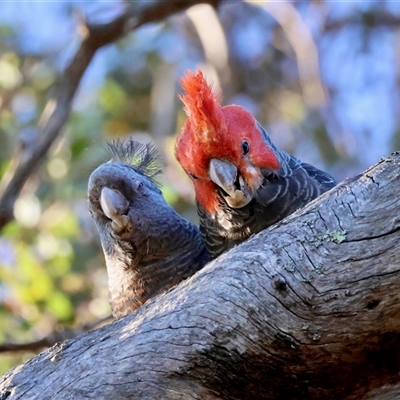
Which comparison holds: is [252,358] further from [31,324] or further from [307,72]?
[307,72]

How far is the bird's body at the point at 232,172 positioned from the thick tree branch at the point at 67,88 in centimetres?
95

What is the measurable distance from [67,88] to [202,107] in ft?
3.86

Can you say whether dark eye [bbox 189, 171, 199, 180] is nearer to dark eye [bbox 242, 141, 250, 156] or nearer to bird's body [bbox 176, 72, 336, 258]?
bird's body [bbox 176, 72, 336, 258]

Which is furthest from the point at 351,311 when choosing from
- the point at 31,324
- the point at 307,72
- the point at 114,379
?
the point at 307,72

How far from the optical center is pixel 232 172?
231 centimetres

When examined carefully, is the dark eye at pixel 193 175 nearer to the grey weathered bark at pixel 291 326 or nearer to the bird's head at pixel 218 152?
the bird's head at pixel 218 152

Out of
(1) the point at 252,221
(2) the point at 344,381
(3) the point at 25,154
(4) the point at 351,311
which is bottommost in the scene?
(2) the point at 344,381

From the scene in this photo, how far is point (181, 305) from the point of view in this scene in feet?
5.51

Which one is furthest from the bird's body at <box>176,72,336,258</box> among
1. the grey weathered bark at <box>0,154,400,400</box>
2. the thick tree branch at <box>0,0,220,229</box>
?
the thick tree branch at <box>0,0,220,229</box>

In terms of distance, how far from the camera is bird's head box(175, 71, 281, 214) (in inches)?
91.4

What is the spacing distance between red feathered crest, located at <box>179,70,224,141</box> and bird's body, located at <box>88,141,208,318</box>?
0.45 m

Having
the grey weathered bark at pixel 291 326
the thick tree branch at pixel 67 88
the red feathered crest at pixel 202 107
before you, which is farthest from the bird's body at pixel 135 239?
the grey weathered bark at pixel 291 326

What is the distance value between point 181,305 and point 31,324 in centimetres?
257

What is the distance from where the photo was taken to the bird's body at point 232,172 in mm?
2326
